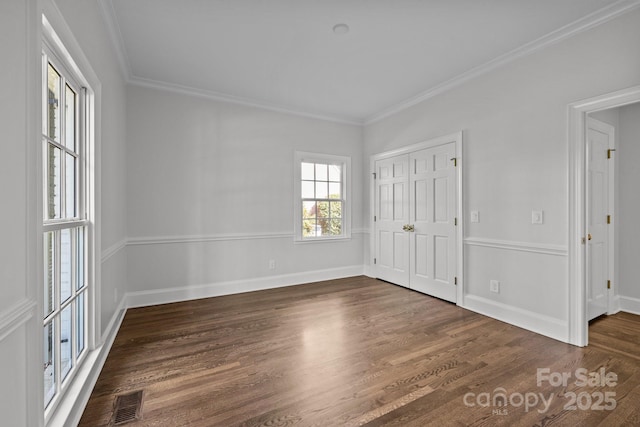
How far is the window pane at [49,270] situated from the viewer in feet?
4.98

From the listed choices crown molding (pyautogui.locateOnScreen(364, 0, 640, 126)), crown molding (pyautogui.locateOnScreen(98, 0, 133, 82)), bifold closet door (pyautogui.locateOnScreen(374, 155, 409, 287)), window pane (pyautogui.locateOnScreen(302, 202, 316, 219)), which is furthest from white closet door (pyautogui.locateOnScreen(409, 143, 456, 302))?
crown molding (pyautogui.locateOnScreen(98, 0, 133, 82))

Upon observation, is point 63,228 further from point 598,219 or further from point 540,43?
point 598,219

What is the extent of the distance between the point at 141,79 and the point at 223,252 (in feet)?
7.60

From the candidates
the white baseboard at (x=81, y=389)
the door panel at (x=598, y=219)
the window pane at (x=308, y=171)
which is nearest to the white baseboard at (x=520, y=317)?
the door panel at (x=598, y=219)

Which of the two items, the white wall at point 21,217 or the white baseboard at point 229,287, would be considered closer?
the white wall at point 21,217

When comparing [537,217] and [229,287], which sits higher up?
[537,217]

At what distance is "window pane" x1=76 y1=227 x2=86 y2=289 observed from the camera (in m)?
2.01

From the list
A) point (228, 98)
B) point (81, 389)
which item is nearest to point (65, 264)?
point (81, 389)

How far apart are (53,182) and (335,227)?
12.8 ft

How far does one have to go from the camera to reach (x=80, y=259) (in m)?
2.06

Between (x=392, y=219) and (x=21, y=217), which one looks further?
(x=392, y=219)

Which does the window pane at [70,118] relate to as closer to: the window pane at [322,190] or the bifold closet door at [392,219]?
the window pane at [322,190]

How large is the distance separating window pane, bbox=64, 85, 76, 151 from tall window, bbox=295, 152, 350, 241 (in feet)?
9.71

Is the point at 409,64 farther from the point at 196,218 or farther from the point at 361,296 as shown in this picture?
the point at 196,218
